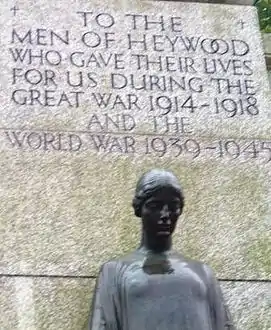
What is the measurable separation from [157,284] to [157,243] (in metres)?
0.34

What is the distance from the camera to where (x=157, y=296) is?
6242 mm

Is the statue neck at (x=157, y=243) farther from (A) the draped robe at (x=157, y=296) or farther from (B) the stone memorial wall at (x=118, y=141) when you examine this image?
(B) the stone memorial wall at (x=118, y=141)

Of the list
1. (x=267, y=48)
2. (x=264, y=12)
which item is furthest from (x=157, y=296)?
(x=264, y=12)

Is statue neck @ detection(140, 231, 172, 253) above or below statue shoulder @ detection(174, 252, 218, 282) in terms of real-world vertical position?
above

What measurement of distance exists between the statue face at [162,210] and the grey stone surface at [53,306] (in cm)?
85

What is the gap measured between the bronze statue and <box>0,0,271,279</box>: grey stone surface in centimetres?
73

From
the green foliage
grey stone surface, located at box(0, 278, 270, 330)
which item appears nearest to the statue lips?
grey stone surface, located at box(0, 278, 270, 330)

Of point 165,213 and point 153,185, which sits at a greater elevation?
point 153,185

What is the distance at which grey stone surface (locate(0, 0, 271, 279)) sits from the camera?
736 cm

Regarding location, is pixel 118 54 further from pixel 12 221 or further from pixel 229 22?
pixel 12 221

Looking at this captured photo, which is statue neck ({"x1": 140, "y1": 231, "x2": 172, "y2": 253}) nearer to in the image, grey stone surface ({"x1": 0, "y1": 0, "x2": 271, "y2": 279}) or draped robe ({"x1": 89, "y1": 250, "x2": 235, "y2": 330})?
draped robe ({"x1": 89, "y1": 250, "x2": 235, "y2": 330})

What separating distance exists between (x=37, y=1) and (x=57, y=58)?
0.53m

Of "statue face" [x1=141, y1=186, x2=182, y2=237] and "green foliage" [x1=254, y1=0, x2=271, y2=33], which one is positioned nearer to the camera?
"statue face" [x1=141, y1=186, x2=182, y2=237]

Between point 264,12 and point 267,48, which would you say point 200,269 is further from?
point 264,12
